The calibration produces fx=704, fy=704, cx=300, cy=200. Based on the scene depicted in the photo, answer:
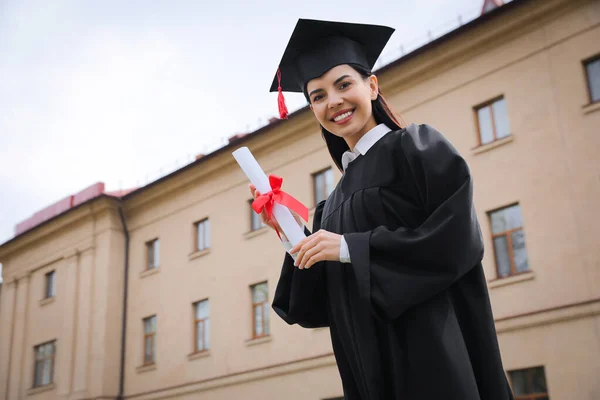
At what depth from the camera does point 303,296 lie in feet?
9.47

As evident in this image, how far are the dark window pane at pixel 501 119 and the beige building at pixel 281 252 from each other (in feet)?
0.11

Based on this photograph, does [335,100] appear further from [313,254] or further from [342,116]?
[313,254]

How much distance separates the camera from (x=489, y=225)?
15.7 meters

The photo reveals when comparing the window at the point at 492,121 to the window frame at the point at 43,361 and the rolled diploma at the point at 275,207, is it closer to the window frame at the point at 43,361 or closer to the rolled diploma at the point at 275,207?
the rolled diploma at the point at 275,207

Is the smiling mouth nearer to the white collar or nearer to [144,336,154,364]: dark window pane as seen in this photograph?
the white collar

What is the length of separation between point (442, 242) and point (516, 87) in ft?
47.3

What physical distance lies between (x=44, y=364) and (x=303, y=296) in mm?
25827

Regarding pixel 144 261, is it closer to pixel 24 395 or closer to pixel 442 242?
pixel 24 395

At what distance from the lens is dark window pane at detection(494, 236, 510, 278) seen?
15258mm

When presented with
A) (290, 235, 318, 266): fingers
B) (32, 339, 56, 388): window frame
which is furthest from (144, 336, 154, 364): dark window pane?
(290, 235, 318, 266): fingers

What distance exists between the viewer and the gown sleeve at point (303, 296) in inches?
113

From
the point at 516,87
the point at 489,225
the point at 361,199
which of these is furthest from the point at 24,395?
the point at 361,199

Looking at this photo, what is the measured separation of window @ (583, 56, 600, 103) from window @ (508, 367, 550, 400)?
5775 millimetres

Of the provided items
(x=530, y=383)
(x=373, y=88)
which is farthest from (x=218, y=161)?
A: (x=373, y=88)
